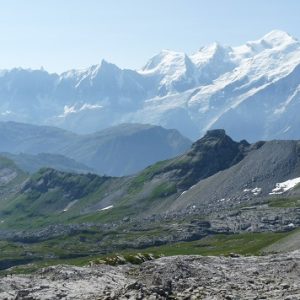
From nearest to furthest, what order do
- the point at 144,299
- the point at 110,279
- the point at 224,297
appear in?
1. the point at 144,299
2. the point at 224,297
3. the point at 110,279

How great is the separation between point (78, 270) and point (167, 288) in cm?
1308

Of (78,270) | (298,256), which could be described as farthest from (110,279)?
(298,256)

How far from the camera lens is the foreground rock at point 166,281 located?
5175 cm

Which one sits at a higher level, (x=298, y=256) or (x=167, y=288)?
(x=167, y=288)

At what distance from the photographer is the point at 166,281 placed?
54.4 meters

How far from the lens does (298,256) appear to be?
73.9 metres

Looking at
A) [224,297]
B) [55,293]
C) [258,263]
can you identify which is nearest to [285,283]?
[224,297]

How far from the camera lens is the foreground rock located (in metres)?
51.8

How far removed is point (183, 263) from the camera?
61.5 metres

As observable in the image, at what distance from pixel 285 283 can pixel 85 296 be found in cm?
1518

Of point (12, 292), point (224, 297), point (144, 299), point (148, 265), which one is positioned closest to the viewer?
point (144, 299)

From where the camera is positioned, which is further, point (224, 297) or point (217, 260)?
point (217, 260)

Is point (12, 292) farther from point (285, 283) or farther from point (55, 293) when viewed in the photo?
point (285, 283)

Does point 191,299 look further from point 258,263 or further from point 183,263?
point 258,263
